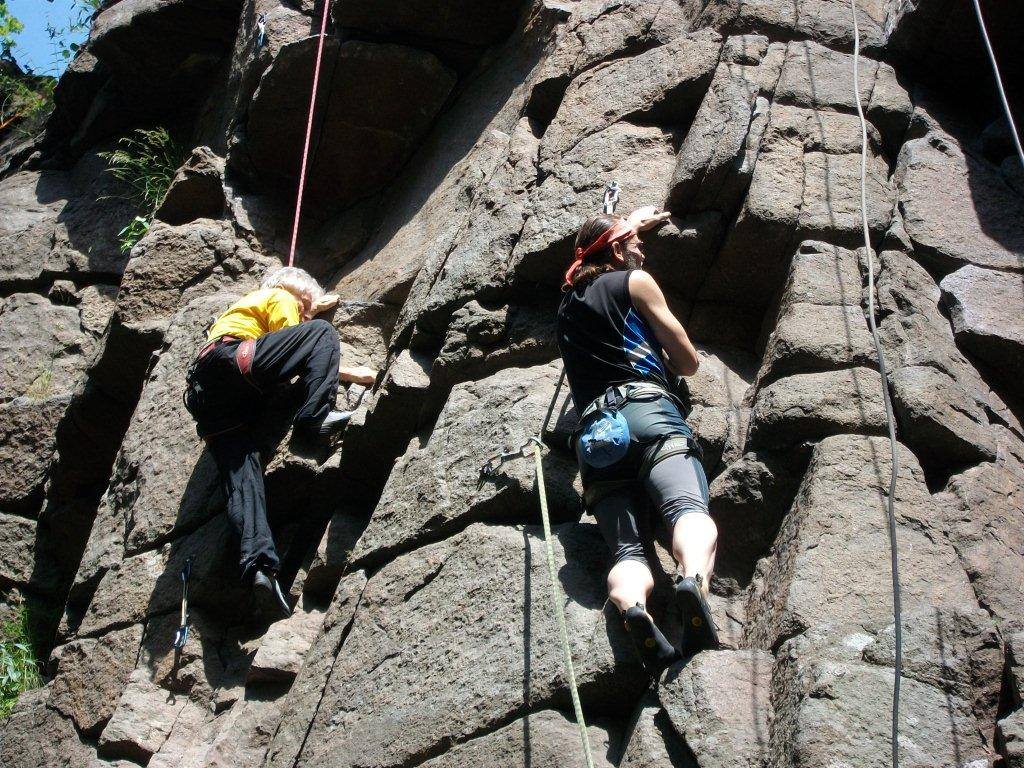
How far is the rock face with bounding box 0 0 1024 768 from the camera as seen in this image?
4.27m

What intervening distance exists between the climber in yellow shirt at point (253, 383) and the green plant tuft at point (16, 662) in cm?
278

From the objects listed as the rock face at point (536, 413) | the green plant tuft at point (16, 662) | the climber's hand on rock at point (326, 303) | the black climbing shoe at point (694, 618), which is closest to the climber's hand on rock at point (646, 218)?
the rock face at point (536, 413)

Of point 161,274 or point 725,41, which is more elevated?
point 725,41

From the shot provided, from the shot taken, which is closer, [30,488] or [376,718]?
[376,718]

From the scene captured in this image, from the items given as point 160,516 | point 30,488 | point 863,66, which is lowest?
point 30,488

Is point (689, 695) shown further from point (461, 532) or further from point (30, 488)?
point (30, 488)

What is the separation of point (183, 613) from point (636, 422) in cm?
305

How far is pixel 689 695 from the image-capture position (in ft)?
13.1

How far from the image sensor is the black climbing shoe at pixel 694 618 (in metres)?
3.84

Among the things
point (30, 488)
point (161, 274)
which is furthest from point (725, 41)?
point (30, 488)

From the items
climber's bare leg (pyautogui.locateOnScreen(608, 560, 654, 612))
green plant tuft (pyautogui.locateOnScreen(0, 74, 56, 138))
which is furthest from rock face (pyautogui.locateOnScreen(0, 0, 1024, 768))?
green plant tuft (pyautogui.locateOnScreen(0, 74, 56, 138))

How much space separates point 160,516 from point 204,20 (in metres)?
5.14

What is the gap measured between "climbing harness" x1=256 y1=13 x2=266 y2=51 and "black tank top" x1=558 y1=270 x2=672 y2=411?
16.6 ft

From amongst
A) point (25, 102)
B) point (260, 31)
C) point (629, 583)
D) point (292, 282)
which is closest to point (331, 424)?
point (292, 282)
